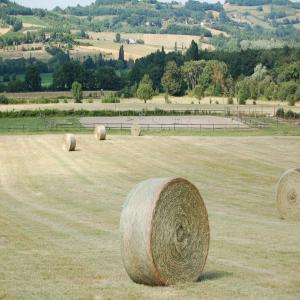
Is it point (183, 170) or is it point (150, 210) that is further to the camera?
point (183, 170)

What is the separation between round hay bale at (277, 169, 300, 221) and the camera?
27031mm

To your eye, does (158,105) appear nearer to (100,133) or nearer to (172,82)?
(172,82)

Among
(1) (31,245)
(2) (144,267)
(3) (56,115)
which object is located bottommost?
(3) (56,115)

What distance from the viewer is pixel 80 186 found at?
3762 cm

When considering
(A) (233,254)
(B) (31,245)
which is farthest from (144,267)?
(B) (31,245)

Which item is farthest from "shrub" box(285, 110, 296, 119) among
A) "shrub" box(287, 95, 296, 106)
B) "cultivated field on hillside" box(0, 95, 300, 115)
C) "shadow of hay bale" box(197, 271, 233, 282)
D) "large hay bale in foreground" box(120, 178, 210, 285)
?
"large hay bale in foreground" box(120, 178, 210, 285)

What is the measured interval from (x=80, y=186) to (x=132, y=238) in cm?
2264

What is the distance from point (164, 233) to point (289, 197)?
12.4m

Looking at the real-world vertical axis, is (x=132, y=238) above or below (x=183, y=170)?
above

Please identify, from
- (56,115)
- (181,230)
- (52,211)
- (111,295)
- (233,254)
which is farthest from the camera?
(56,115)

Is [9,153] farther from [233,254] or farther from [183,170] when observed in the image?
[233,254]

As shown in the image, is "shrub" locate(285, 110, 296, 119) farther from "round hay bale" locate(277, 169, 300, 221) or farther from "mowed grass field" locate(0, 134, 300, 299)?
"round hay bale" locate(277, 169, 300, 221)

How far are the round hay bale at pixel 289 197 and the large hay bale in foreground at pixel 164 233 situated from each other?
35.7 feet

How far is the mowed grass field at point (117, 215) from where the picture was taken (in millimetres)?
15719
